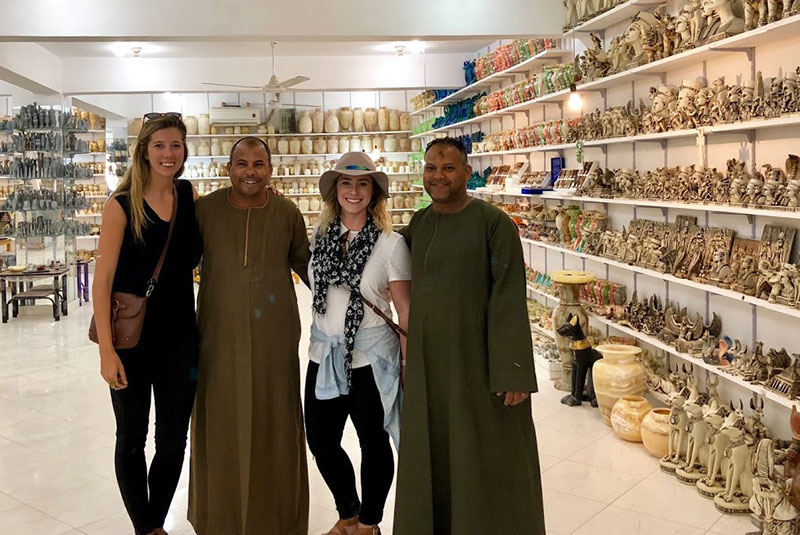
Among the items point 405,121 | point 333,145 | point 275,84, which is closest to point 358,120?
point 333,145

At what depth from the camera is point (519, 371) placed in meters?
2.46

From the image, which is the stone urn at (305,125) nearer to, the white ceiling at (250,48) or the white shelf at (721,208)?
the white ceiling at (250,48)

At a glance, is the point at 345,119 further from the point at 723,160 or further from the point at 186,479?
the point at 186,479

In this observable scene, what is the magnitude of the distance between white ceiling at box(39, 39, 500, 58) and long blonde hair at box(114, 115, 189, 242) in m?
6.79

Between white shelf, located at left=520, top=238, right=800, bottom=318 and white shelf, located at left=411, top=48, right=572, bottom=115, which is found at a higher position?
white shelf, located at left=411, top=48, right=572, bottom=115

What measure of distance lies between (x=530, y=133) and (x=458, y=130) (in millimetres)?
4105

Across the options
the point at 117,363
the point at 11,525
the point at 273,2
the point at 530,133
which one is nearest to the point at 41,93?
the point at 273,2

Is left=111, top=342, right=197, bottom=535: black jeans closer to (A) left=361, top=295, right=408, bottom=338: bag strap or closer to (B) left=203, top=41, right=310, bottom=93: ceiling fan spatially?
(A) left=361, top=295, right=408, bottom=338: bag strap

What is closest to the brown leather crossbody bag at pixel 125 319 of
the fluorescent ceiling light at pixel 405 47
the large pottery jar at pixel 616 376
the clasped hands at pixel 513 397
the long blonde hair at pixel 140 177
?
the long blonde hair at pixel 140 177

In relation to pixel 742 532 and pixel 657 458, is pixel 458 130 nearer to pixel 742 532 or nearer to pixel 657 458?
pixel 657 458

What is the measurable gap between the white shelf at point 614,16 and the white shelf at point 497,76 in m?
0.45

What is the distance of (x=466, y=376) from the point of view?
2.51 m

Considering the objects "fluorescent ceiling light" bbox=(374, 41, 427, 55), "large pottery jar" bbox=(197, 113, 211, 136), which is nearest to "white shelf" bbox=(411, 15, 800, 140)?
"fluorescent ceiling light" bbox=(374, 41, 427, 55)

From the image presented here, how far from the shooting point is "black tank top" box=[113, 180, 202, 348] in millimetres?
2719
